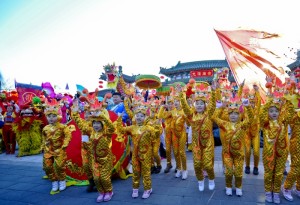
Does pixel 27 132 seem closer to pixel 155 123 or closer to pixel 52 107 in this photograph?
pixel 52 107

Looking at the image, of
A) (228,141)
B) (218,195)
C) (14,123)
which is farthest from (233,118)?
(14,123)

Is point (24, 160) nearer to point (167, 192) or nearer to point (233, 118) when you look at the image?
point (167, 192)

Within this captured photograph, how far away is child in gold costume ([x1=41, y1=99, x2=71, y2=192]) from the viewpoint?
448 centimetres

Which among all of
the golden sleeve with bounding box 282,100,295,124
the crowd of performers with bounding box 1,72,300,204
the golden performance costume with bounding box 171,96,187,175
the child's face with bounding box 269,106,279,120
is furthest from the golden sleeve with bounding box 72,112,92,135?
the golden sleeve with bounding box 282,100,295,124

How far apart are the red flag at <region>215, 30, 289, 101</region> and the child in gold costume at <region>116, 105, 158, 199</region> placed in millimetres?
3517

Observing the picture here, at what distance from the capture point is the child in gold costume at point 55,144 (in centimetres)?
448

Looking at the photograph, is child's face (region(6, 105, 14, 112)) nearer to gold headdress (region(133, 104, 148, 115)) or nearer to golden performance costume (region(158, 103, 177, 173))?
golden performance costume (region(158, 103, 177, 173))

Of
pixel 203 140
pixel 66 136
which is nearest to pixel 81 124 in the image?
pixel 66 136

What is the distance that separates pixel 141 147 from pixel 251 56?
511 cm

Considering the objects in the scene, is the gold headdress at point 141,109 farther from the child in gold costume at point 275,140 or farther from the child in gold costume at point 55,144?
the child in gold costume at point 275,140

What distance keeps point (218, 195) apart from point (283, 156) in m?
1.34

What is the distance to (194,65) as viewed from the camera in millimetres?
25016

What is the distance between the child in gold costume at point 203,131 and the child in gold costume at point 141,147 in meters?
0.87

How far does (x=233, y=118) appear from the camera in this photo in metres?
3.84
